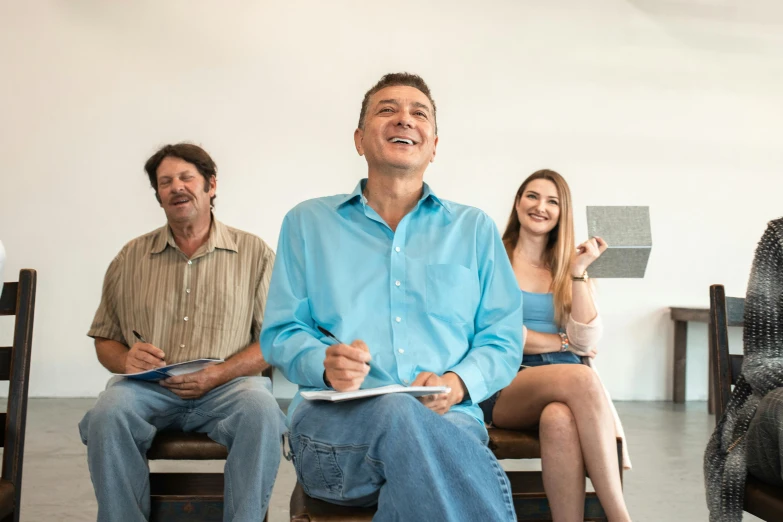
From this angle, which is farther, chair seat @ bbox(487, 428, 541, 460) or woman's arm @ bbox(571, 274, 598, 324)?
woman's arm @ bbox(571, 274, 598, 324)

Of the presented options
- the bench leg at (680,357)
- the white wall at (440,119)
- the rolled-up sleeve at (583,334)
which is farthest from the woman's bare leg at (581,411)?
the bench leg at (680,357)

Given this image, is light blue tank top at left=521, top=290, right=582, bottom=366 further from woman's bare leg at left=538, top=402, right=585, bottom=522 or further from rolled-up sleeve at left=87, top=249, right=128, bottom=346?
rolled-up sleeve at left=87, top=249, right=128, bottom=346

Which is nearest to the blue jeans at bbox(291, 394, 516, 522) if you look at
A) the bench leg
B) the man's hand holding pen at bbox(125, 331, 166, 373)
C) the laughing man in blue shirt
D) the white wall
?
the laughing man in blue shirt

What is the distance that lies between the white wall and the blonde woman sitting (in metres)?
2.52

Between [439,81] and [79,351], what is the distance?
290 cm

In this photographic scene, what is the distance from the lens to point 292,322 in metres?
1.63

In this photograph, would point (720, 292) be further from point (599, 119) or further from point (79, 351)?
point (79, 351)

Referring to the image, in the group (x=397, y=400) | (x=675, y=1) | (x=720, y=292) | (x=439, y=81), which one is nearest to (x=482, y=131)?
(x=439, y=81)

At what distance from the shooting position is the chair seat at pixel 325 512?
1359 mm

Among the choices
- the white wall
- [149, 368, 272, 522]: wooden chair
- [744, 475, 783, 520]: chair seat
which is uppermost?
the white wall

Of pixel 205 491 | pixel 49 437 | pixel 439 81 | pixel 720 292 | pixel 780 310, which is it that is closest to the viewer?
pixel 780 310

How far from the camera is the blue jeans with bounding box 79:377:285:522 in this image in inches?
72.9

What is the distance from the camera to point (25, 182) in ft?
15.5

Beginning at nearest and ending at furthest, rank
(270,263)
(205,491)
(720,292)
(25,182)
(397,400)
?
(397,400) < (720,292) < (205,491) < (270,263) < (25,182)
